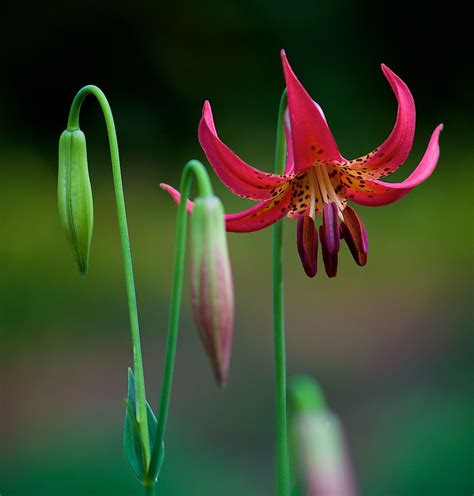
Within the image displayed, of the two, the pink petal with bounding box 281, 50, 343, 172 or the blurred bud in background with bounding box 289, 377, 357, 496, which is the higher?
the pink petal with bounding box 281, 50, 343, 172

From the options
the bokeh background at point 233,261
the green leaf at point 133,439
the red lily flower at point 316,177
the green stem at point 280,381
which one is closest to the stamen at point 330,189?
the red lily flower at point 316,177

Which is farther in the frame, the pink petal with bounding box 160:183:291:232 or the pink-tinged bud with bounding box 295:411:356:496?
the pink petal with bounding box 160:183:291:232

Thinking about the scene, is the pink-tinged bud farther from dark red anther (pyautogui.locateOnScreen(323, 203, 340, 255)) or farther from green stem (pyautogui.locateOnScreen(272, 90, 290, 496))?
dark red anther (pyautogui.locateOnScreen(323, 203, 340, 255))

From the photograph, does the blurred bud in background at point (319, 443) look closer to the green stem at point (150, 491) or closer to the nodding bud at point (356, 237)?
the green stem at point (150, 491)

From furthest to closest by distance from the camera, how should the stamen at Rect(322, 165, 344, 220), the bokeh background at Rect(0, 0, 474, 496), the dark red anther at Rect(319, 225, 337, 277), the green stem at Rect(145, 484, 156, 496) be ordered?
the bokeh background at Rect(0, 0, 474, 496) → the stamen at Rect(322, 165, 344, 220) → the dark red anther at Rect(319, 225, 337, 277) → the green stem at Rect(145, 484, 156, 496)

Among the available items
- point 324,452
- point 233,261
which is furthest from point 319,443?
point 233,261

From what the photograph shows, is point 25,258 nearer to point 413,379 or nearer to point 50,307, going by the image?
point 50,307

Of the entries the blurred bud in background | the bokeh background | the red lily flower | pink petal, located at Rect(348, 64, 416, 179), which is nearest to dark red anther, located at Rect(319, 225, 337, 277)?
the red lily flower
